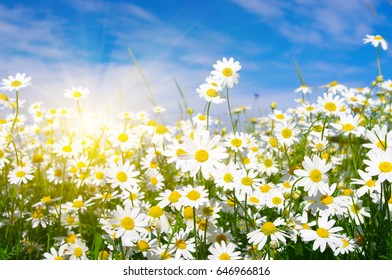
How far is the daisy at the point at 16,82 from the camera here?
1646mm

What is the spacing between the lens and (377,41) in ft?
7.04

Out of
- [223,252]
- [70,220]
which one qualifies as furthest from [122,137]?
[223,252]

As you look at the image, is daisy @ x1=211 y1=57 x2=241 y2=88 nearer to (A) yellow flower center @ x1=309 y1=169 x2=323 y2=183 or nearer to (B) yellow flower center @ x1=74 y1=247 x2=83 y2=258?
(A) yellow flower center @ x1=309 y1=169 x2=323 y2=183

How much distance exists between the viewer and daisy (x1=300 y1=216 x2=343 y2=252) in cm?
127

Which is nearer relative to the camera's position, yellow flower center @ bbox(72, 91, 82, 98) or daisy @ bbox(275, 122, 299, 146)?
daisy @ bbox(275, 122, 299, 146)

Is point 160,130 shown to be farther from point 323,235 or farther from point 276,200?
point 323,235

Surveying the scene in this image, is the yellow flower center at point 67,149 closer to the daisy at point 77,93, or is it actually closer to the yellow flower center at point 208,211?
the daisy at point 77,93

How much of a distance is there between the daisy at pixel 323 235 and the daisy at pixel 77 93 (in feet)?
4.30

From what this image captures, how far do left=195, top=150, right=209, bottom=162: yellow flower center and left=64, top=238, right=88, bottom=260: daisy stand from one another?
54cm

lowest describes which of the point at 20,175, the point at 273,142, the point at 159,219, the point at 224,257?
the point at 224,257

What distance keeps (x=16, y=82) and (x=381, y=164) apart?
1236 mm

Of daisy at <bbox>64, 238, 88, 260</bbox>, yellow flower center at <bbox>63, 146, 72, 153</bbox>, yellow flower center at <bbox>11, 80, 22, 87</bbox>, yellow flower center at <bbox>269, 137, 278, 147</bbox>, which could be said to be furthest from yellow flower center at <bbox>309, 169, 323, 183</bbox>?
yellow flower center at <bbox>63, 146, 72, 153</bbox>

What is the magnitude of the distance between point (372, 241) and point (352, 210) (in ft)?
0.46

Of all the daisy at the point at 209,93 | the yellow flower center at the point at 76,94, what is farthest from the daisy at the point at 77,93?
the daisy at the point at 209,93
